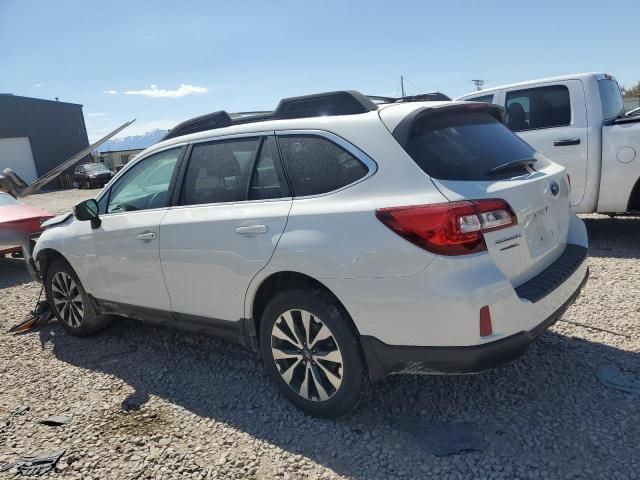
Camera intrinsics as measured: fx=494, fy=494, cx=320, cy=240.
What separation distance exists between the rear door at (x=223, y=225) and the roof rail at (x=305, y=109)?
23cm

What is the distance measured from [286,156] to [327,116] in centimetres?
34

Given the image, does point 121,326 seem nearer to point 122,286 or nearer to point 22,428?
point 122,286

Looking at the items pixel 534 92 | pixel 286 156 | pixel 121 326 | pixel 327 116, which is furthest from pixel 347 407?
pixel 534 92

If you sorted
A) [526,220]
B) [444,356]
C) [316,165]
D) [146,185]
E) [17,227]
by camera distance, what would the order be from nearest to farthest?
[444,356]
[526,220]
[316,165]
[146,185]
[17,227]

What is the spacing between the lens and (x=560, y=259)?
3008mm

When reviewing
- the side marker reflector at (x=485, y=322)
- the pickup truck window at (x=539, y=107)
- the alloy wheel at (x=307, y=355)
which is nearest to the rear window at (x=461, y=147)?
the side marker reflector at (x=485, y=322)

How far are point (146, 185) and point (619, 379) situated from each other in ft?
11.8

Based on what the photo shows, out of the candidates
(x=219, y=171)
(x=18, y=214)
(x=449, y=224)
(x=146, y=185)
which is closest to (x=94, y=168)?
(x=18, y=214)

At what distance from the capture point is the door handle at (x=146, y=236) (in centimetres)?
352

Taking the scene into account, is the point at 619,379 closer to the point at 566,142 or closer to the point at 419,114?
the point at 419,114

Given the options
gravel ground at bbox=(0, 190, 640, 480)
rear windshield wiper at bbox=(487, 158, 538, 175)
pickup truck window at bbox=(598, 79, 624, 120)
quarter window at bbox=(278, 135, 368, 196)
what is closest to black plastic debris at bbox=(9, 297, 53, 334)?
gravel ground at bbox=(0, 190, 640, 480)

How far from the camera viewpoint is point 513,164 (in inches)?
110

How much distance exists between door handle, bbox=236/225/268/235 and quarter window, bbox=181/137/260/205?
0.24 meters

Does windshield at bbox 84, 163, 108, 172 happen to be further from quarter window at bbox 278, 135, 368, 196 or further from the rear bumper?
the rear bumper
